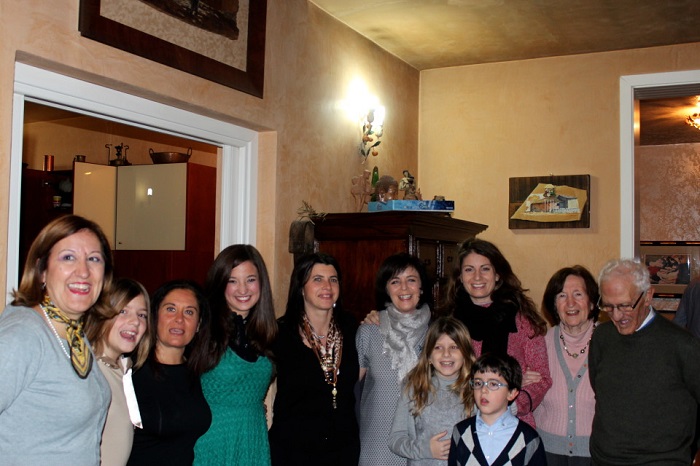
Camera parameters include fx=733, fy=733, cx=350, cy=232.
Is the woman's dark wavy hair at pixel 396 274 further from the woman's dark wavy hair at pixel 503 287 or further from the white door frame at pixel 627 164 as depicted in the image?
the white door frame at pixel 627 164

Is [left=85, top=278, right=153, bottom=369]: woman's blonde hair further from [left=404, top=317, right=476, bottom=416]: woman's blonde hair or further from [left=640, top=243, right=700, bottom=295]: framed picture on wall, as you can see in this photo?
[left=640, top=243, right=700, bottom=295]: framed picture on wall

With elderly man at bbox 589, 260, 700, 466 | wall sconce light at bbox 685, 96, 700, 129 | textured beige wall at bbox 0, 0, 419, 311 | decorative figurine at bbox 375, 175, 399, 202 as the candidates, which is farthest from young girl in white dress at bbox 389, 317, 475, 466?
wall sconce light at bbox 685, 96, 700, 129

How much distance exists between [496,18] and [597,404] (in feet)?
9.00

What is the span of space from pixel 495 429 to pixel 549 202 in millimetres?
3058

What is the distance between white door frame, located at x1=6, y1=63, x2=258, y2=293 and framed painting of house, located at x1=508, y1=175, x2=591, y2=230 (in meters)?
2.27

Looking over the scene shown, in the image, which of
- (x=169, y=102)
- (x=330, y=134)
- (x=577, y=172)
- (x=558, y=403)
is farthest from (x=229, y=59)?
(x=577, y=172)

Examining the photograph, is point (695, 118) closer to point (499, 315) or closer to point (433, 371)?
point (499, 315)

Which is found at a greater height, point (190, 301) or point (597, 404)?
point (190, 301)

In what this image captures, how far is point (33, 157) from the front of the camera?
22.6 feet

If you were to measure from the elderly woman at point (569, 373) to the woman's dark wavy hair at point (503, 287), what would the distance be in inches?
3.3

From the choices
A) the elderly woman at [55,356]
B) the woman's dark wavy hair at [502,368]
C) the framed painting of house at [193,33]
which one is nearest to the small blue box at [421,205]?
the framed painting of house at [193,33]

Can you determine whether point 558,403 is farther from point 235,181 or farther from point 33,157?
point 33,157

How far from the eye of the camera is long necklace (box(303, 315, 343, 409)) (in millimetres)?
3070

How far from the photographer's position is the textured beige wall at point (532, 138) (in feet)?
17.1
